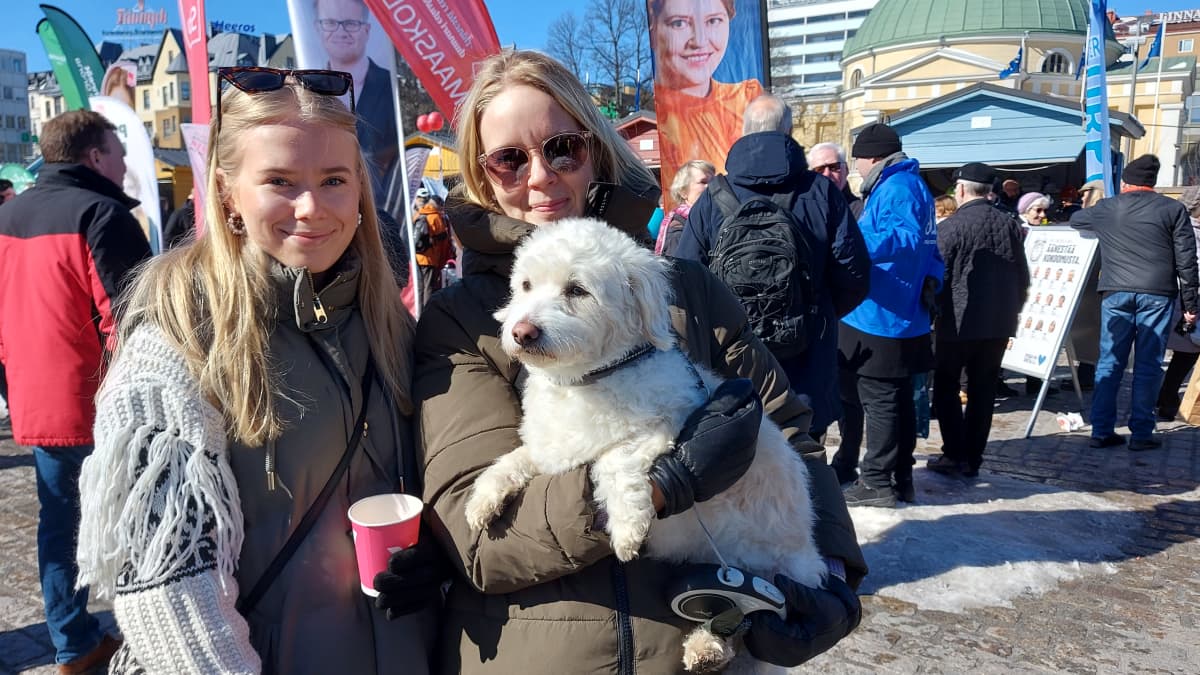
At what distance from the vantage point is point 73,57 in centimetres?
1160

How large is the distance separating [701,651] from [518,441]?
0.68 m

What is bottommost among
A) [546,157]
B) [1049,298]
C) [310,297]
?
[1049,298]

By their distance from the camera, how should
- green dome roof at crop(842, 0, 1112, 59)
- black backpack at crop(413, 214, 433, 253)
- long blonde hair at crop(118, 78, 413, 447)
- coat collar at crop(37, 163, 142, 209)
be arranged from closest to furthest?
long blonde hair at crop(118, 78, 413, 447), coat collar at crop(37, 163, 142, 209), black backpack at crop(413, 214, 433, 253), green dome roof at crop(842, 0, 1112, 59)

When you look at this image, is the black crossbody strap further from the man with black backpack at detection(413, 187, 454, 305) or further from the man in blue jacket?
the man with black backpack at detection(413, 187, 454, 305)

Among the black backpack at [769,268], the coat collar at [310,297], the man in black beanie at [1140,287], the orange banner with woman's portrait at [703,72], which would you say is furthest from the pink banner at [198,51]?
the man in black beanie at [1140,287]

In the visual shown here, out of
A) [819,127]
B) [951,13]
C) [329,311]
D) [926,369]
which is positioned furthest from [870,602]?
[951,13]

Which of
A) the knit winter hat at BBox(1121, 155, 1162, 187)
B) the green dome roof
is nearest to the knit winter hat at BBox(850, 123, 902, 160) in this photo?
the knit winter hat at BBox(1121, 155, 1162, 187)

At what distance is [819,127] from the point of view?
58219 millimetres

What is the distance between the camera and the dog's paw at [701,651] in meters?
1.73

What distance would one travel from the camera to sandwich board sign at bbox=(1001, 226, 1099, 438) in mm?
8164

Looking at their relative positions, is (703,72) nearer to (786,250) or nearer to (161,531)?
(786,250)

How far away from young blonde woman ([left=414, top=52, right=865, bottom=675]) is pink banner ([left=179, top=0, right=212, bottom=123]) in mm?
6759

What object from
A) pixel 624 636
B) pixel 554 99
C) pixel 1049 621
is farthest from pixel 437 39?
pixel 1049 621

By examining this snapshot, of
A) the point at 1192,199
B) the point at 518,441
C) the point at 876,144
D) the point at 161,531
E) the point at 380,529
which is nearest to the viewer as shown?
the point at 161,531
